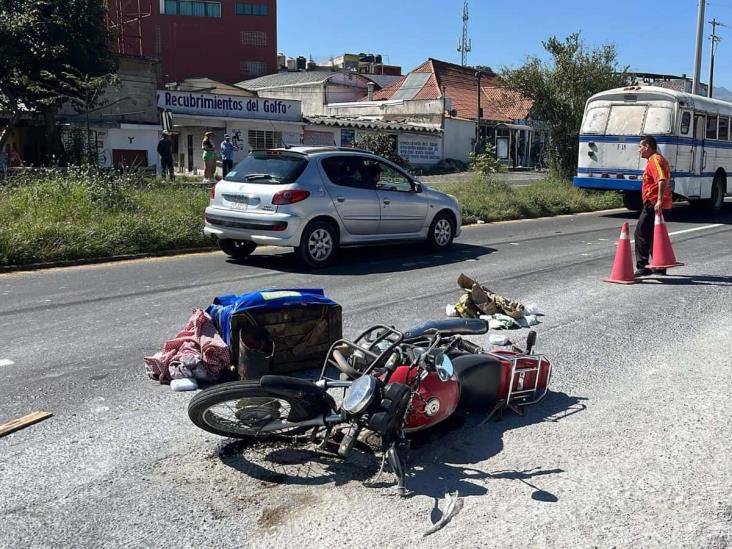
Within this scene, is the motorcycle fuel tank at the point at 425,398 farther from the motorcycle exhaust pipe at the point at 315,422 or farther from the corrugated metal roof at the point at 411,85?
the corrugated metal roof at the point at 411,85

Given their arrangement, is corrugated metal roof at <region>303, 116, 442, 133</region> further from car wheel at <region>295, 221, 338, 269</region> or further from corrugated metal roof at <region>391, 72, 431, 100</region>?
car wheel at <region>295, 221, 338, 269</region>

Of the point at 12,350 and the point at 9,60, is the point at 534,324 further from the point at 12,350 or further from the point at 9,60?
the point at 9,60

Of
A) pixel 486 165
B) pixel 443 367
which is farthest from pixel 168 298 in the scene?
pixel 486 165

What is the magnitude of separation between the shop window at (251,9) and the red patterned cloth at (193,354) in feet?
219

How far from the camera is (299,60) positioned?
85.3m

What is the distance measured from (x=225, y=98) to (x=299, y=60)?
47887 mm

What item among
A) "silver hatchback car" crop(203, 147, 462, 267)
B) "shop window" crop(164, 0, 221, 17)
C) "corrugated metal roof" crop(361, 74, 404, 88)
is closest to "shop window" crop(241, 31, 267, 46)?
"shop window" crop(164, 0, 221, 17)

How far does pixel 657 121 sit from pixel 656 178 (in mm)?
10103

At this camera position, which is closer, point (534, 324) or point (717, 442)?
point (717, 442)

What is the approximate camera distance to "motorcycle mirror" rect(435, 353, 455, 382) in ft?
13.4

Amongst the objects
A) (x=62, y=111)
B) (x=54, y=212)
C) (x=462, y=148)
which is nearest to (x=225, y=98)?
(x=62, y=111)

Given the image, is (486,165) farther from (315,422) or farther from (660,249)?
(315,422)

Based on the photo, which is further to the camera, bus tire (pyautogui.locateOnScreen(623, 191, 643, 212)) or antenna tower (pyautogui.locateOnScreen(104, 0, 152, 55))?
antenna tower (pyautogui.locateOnScreen(104, 0, 152, 55))

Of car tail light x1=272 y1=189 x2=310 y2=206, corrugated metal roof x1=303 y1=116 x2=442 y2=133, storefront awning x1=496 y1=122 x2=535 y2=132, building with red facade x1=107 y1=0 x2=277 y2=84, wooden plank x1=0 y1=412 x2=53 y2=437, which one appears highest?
building with red facade x1=107 y1=0 x2=277 y2=84
